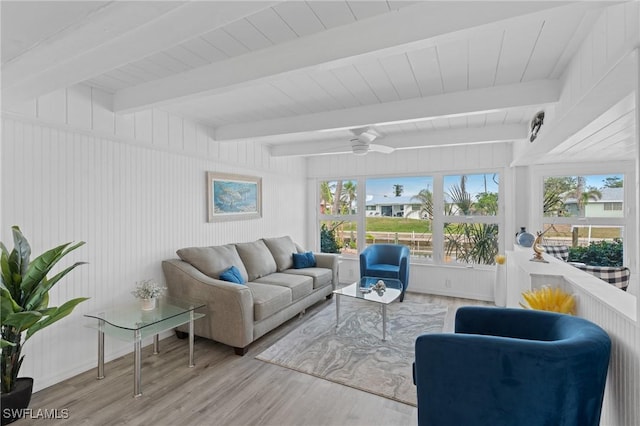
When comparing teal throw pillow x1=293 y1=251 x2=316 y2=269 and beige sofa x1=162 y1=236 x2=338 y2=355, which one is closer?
beige sofa x1=162 y1=236 x2=338 y2=355

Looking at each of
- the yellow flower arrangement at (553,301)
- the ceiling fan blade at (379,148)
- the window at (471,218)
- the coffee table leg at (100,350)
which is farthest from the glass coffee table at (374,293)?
the coffee table leg at (100,350)

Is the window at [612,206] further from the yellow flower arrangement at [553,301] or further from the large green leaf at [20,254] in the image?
the large green leaf at [20,254]

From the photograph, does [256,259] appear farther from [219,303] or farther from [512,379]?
[512,379]

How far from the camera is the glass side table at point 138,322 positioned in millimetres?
2275

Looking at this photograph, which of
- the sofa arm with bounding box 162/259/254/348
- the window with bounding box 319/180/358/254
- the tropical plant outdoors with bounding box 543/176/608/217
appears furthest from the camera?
the window with bounding box 319/180/358/254

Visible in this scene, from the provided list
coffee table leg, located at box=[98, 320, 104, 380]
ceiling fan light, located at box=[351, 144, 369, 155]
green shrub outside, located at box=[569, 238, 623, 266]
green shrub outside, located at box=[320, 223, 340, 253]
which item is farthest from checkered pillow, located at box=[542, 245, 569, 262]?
coffee table leg, located at box=[98, 320, 104, 380]

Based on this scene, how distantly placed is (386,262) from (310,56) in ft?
12.7

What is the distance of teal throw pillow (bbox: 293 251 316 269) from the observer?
4.59 metres

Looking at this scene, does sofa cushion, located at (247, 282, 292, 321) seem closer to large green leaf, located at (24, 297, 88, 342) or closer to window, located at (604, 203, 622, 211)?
large green leaf, located at (24, 297, 88, 342)

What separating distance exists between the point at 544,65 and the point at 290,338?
10.4ft

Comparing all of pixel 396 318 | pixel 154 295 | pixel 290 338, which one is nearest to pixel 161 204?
pixel 154 295

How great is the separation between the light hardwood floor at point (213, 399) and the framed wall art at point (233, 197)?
6.08ft

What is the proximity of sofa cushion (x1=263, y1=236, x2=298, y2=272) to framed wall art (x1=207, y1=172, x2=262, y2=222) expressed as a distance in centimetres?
47

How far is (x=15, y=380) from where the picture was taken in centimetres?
204
